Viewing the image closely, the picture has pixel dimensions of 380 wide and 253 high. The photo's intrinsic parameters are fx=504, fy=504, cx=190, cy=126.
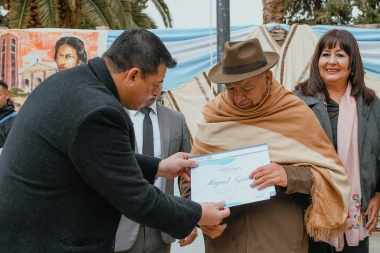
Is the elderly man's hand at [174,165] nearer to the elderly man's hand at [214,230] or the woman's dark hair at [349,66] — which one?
the elderly man's hand at [214,230]

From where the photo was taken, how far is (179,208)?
205 cm

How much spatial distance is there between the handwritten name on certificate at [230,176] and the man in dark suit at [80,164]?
43 cm

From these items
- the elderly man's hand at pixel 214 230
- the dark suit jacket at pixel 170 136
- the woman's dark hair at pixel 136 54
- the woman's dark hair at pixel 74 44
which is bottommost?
the elderly man's hand at pixel 214 230

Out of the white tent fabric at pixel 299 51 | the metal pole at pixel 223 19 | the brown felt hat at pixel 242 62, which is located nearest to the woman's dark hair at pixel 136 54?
the brown felt hat at pixel 242 62

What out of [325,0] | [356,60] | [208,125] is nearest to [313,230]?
[208,125]

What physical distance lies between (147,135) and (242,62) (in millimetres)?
917

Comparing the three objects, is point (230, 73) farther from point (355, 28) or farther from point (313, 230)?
point (355, 28)

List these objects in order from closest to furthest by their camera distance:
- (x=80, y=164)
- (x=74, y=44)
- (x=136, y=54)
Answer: (x=80, y=164), (x=136, y=54), (x=74, y=44)

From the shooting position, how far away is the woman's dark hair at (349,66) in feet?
9.72

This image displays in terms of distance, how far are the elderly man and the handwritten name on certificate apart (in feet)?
0.15

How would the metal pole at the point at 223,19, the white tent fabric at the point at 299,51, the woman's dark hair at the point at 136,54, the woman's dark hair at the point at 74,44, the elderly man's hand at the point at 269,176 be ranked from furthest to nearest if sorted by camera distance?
1. the woman's dark hair at the point at 74,44
2. the white tent fabric at the point at 299,51
3. the metal pole at the point at 223,19
4. the elderly man's hand at the point at 269,176
5. the woman's dark hair at the point at 136,54

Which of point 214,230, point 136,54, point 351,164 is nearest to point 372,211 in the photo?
point 351,164

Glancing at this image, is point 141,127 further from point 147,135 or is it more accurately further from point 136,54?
point 136,54

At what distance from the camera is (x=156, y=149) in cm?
321
